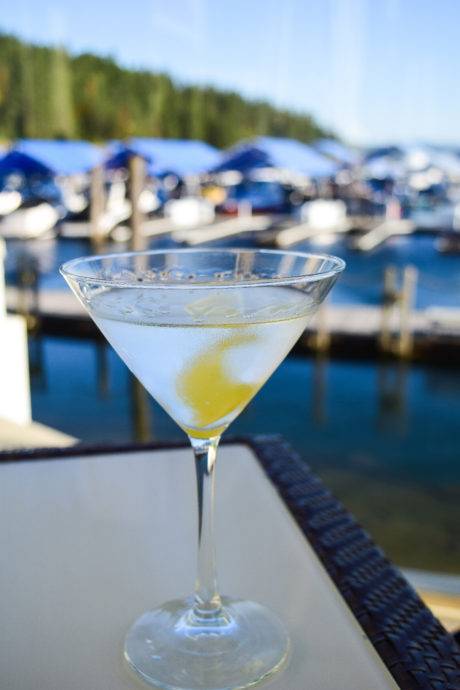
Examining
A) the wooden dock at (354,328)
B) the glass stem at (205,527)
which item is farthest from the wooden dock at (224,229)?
the glass stem at (205,527)

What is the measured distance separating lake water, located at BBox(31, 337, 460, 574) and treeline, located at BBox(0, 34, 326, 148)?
2598 cm

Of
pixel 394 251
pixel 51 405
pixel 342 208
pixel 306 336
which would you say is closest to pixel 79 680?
pixel 51 405

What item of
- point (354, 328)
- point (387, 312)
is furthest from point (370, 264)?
point (387, 312)

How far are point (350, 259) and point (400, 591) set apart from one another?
16010mm

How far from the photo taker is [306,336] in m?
9.46

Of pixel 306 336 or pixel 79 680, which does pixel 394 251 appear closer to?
pixel 306 336

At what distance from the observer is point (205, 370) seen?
730 millimetres

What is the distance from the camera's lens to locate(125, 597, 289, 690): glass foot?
0.75 metres

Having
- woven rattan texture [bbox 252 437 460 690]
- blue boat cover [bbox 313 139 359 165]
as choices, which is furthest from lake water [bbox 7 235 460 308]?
woven rattan texture [bbox 252 437 460 690]

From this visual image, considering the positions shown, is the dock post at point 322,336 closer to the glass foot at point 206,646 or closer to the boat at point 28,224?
the glass foot at point 206,646

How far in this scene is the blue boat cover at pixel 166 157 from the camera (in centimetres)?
1608

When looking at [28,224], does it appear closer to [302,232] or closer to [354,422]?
[302,232]

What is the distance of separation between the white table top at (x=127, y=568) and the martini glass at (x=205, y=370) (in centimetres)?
3

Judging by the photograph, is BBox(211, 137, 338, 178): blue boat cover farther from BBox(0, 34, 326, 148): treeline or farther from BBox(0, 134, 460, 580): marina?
BBox(0, 34, 326, 148): treeline
